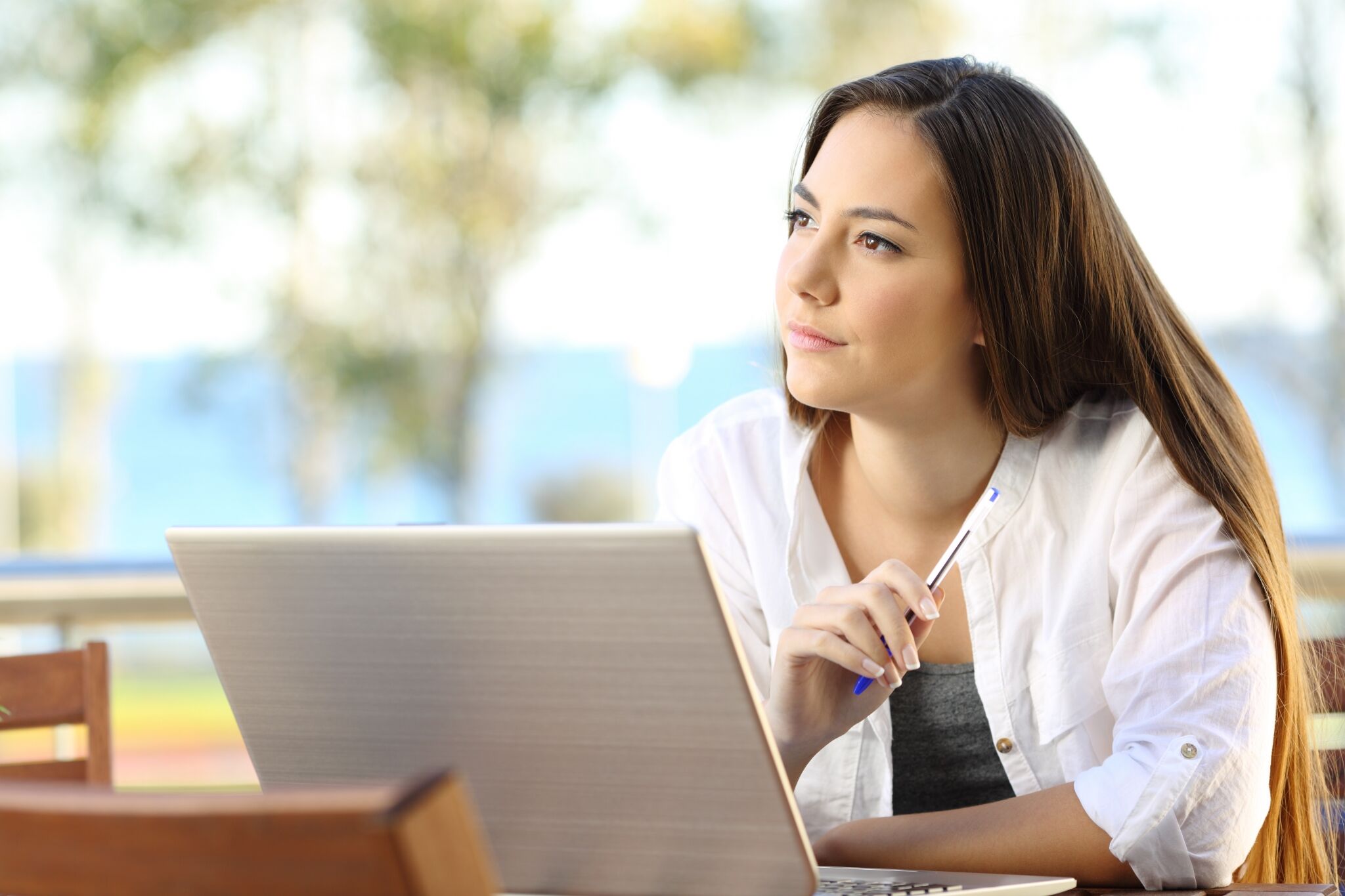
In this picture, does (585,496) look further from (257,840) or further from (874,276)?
(257,840)

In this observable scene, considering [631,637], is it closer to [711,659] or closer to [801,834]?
[711,659]

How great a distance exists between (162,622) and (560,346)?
7.79 meters

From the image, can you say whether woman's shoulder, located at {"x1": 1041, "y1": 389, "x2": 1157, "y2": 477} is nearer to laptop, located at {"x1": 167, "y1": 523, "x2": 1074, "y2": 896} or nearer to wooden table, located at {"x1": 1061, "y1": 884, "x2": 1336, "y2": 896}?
wooden table, located at {"x1": 1061, "y1": 884, "x2": 1336, "y2": 896}

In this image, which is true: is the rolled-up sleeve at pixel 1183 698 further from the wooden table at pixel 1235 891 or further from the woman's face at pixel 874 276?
the woman's face at pixel 874 276

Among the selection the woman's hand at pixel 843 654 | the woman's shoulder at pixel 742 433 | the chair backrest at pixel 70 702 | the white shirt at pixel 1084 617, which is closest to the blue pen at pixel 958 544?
the woman's hand at pixel 843 654

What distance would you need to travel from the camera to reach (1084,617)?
1.40 metres

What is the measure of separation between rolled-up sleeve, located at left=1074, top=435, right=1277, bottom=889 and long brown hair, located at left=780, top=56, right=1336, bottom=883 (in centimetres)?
7

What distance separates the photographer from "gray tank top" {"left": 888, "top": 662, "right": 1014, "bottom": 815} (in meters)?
1.49

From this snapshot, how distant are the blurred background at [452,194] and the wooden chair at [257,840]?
861 cm

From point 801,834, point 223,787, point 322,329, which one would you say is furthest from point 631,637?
point 322,329

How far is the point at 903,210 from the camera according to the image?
1.39 m

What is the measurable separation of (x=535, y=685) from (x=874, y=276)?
2.29 feet

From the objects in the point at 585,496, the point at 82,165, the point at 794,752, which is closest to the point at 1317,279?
the point at 585,496

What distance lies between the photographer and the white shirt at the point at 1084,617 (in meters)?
1.16
